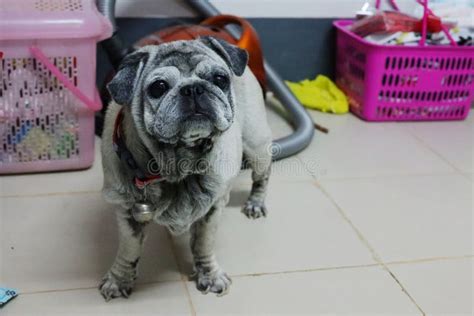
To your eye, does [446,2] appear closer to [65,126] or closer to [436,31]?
[436,31]

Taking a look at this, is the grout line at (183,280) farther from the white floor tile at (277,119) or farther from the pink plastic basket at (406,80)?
the pink plastic basket at (406,80)

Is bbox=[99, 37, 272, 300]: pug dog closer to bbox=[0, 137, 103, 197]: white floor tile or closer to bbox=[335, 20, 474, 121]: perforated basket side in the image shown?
bbox=[0, 137, 103, 197]: white floor tile

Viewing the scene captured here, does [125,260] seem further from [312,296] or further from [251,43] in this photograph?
[251,43]

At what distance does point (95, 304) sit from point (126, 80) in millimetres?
484

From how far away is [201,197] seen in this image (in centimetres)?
101

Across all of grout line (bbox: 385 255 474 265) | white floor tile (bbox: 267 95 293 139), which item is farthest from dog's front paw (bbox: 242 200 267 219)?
white floor tile (bbox: 267 95 293 139)

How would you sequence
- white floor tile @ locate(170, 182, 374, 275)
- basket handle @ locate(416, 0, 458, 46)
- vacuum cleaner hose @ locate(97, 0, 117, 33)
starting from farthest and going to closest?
basket handle @ locate(416, 0, 458, 46)
vacuum cleaner hose @ locate(97, 0, 117, 33)
white floor tile @ locate(170, 182, 374, 275)

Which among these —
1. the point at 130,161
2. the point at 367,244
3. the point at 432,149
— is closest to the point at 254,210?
the point at 367,244

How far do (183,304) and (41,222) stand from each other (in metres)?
0.46

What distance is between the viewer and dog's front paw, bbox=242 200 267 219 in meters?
1.44

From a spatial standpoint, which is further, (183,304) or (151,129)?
(183,304)

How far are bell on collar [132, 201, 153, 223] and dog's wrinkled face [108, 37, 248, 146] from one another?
148mm

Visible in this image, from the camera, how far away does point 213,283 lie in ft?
3.81

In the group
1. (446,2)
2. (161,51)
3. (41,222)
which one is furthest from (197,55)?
(446,2)
